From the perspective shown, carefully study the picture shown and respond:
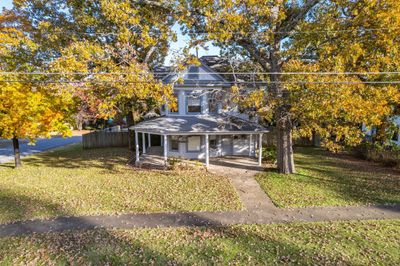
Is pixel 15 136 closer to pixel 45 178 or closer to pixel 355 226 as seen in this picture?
pixel 45 178

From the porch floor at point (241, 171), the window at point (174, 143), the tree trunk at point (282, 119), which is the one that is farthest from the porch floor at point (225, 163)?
the tree trunk at point (282, 119)

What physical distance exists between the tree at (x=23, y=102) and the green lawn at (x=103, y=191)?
265 cm

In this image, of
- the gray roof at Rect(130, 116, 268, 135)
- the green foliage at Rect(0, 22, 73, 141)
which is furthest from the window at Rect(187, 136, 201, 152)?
the green foliage at Rect(0, 22, 73, 141)

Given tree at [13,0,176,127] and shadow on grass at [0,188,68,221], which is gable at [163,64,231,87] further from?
shadow on grass at [0,188,68,221]

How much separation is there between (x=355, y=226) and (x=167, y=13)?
492 inches

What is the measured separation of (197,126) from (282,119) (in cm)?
561

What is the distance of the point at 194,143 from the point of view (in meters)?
17.5

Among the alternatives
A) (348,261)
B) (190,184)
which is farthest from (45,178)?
(348,261)

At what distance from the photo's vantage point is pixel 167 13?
12531mm

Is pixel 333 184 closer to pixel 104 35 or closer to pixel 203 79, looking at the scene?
pixel 203 79

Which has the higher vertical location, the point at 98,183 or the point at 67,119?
the point at 67,119

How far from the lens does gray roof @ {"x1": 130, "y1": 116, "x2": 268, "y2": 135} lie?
48.9 ft

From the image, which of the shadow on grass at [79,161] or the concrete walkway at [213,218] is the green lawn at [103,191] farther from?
the concrete walkway at [213,218]

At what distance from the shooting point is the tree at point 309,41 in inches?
379
